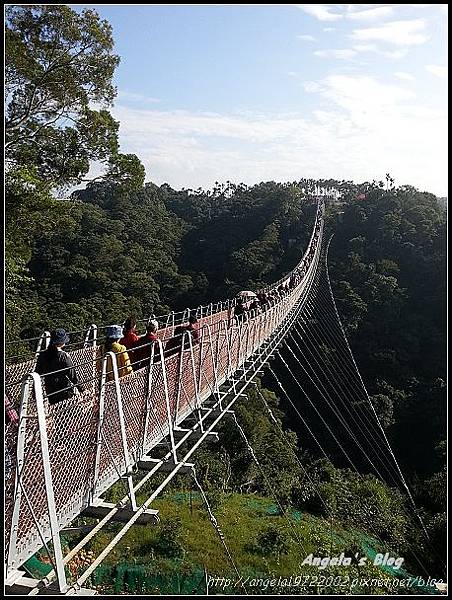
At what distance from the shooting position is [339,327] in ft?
71.3

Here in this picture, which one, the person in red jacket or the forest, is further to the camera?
the forest

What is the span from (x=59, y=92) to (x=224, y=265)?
69.4 feet

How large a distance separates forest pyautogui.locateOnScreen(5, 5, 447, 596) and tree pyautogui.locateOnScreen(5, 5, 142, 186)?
1cm

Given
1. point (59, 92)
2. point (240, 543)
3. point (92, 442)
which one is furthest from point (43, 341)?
point (240, 543)

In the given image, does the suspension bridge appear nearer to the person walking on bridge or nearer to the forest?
the person walking on bridge

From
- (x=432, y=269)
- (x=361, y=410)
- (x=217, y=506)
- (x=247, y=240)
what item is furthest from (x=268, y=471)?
(x=247, y=240)

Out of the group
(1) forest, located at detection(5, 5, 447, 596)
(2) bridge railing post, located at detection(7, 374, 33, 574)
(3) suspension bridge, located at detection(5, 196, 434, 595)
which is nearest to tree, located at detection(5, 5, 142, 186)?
(1) forest, located at detection(5, 5, 447, 596)

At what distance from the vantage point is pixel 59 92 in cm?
654

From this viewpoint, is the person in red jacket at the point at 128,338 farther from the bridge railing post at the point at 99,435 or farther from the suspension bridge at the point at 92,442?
the bridge railing post at the point at 99,435

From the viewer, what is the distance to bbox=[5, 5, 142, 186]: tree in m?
6.20

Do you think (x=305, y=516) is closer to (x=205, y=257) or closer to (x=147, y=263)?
(x=147, y=263)

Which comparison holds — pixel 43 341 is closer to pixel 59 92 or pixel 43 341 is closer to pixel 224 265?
pixel 59 92

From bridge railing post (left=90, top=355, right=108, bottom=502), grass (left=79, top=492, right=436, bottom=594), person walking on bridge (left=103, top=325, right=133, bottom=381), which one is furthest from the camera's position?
grass (left=79, top=492, right=436, bottom=594)

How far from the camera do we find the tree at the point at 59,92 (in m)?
6.20
